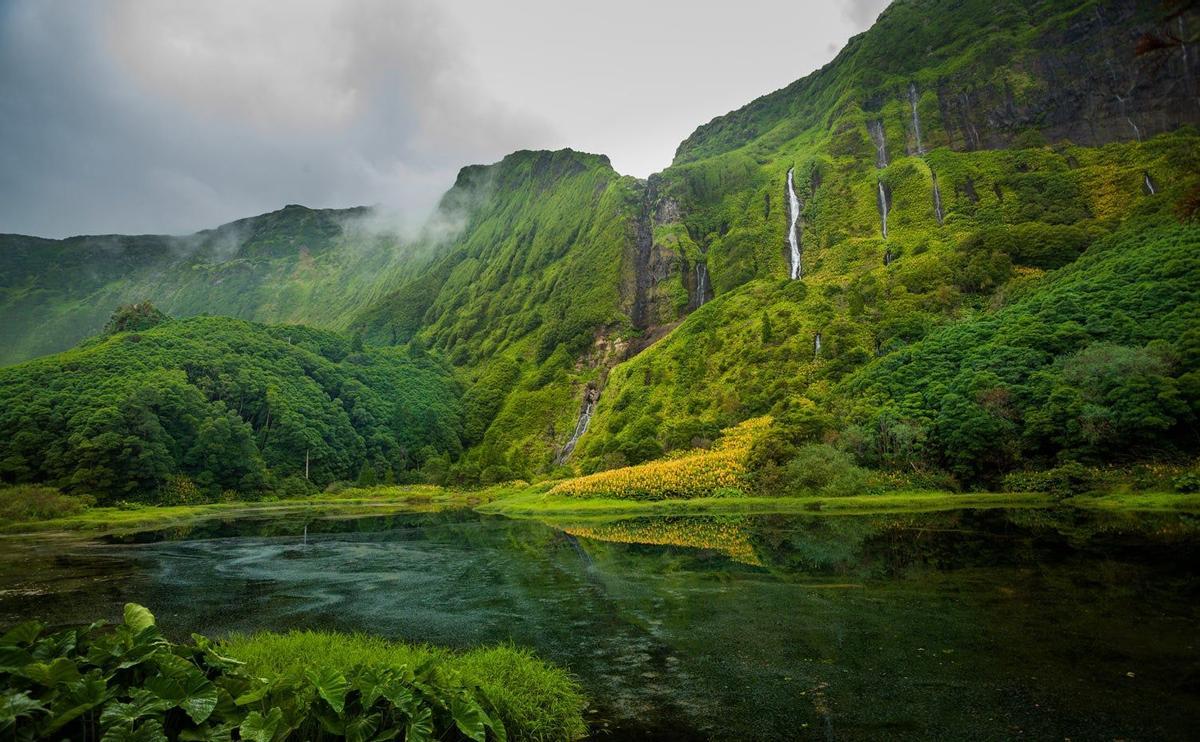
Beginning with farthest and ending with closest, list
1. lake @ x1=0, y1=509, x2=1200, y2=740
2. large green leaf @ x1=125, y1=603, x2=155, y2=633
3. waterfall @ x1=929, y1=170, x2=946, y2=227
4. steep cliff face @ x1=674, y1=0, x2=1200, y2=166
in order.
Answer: steep cliff face @ x1=674, y1=0, x2=1200, y2=166, waterfall @ x1=929, y1=170, x2=946, y2=227, lake @ x1=0, y1=509, x2=1200, y2=740, large green leaf @ x1=125, y1=603, x2=155, y2=633

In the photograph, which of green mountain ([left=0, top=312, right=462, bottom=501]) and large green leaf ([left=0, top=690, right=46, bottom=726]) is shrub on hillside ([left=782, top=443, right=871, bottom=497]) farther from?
green mountain ([left=0, top=312, right=462, bottom=501])

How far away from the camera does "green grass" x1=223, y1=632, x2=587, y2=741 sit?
9.95 m

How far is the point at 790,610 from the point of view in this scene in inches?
734

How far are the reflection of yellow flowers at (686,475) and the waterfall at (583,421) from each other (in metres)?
41.2

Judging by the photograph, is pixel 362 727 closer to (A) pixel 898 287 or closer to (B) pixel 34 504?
(B) pixel 34 504

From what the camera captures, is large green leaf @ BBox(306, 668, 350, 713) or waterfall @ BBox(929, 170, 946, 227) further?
waterfall @ BBox(929, 170, 946, 227)

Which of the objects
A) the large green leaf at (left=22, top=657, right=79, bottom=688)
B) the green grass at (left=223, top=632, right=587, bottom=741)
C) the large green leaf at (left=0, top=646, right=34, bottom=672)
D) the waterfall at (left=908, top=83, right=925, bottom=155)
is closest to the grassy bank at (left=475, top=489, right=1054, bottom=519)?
the green grass at (left=223, top=632, right=587, bottom=741)

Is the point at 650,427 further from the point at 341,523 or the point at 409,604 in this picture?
the point at 409,604

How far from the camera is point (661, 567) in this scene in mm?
28031

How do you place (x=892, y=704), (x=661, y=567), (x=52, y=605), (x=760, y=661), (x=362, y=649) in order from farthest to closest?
(x=661, y=567)
(x=52, y=605)
(x=760, y=661)
(x=362, y=649)
(x=892, y=704)

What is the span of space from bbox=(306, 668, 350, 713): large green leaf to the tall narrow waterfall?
4638 inches

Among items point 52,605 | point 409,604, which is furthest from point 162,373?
point 409,604

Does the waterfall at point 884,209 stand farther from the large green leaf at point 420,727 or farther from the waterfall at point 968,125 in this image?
the large green leaf at point 420,727

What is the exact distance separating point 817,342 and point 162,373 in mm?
109854
